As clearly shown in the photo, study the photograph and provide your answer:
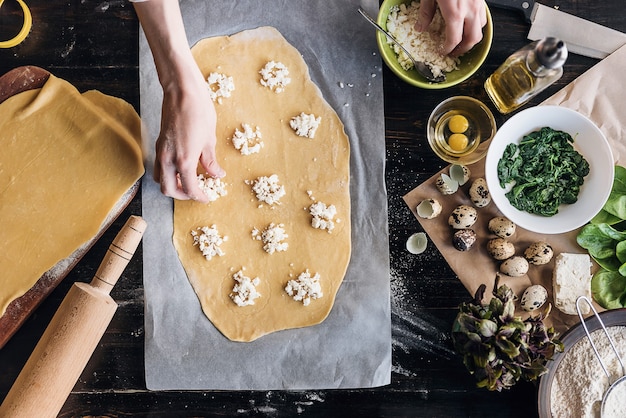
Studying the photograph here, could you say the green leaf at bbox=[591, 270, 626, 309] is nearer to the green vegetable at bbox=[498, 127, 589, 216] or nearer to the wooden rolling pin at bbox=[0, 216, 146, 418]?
the green vegetable at bbox=[498, 127, 589, 216]

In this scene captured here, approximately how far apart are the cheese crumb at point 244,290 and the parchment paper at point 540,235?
0.50 metres

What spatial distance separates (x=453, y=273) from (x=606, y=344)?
42cm

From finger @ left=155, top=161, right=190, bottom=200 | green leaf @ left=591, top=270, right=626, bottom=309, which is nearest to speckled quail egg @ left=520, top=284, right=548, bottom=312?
green leaf @ left=591, top=270, right=626, bottom=309

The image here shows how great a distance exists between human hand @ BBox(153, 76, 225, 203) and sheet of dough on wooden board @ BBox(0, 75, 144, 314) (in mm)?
185

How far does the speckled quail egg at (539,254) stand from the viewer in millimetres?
1523

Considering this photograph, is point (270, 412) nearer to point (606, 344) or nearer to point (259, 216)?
point (259, 216)

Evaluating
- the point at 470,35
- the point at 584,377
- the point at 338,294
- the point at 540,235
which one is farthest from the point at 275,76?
the point at 584,377

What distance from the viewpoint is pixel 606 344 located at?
144 centimetres

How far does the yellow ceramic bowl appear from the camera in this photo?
1.53m

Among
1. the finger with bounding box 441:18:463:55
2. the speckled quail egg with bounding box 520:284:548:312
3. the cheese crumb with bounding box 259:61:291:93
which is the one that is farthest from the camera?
the cheese crumb with bounding box 259:61:291:93

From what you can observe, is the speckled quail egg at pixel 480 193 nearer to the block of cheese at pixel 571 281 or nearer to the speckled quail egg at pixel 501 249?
the speckled quail egg at pixel 501 249

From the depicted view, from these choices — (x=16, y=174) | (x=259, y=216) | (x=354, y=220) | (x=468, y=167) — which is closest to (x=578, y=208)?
(x=468, y=167)

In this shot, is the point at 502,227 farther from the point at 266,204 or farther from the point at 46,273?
the point at 46,273

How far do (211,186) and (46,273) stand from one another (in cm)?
51
